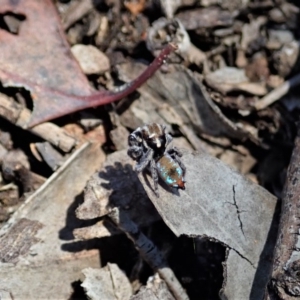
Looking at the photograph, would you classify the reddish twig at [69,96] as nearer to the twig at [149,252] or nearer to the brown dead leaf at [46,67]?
the brown dead leaf at [46,67]

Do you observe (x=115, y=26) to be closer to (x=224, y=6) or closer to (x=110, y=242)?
(x=224, y=6)

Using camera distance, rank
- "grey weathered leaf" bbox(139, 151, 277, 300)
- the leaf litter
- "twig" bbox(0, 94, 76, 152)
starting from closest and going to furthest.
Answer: "grey weathered leaf" bbox(139, 151, 277, 300) → the leaf litter → "twig" bbox(0, 94, 76, 152)

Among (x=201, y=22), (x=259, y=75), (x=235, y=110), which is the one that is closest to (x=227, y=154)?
(x=235, y=110)

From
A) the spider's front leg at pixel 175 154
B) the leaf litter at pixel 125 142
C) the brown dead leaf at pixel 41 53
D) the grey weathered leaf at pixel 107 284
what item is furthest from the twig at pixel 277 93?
the grey weathered leaf at pixel 107 284

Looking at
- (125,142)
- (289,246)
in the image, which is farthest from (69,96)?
(289,246)

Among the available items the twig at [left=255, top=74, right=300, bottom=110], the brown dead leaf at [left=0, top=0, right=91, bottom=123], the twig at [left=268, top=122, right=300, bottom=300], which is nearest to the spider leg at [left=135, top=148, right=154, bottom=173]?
the twig at [left=268, top=122, right=300, bottom=300]

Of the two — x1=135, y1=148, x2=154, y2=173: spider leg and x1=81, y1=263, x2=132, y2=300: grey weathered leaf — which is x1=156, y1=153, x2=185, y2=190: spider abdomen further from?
x1=81, y1=263, x2=132, y2=300: grey weathered leaf

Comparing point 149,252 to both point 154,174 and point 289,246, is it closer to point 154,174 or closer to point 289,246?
point 154,174

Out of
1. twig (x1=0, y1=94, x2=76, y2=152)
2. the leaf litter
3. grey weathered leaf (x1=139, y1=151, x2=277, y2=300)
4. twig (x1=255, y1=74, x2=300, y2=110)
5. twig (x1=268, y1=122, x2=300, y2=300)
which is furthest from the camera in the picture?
twig (x1=255, y1=74, x2=300, y2=110)
